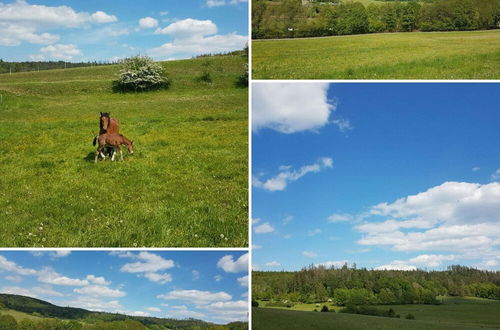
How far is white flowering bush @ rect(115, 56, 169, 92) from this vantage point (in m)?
63.1

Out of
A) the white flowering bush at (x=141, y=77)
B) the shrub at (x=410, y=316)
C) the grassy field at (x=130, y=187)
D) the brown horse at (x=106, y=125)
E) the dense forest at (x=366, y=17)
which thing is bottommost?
the shrub at (x=410, y=316)

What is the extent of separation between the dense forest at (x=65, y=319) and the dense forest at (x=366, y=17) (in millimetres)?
13287

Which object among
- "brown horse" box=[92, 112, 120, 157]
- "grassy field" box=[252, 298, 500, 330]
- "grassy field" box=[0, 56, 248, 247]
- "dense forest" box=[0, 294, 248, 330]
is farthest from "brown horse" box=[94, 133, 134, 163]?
"grassy field" box=[252, 298, 500, 330]

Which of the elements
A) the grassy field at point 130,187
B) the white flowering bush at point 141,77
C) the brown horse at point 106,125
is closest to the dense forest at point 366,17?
the grassy field at point 130,187

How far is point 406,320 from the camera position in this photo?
20.0 m

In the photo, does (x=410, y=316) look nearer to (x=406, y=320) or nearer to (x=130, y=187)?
(x=406, y=320)

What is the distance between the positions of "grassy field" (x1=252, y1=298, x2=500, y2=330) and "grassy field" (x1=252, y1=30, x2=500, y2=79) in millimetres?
9222

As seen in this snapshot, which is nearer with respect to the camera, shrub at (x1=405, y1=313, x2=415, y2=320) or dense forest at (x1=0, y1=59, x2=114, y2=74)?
shrub at (x1=405, y1=313, x2=415, y2=320)

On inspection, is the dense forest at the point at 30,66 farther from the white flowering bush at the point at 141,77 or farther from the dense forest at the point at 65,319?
the dense forest at the point at 65,319

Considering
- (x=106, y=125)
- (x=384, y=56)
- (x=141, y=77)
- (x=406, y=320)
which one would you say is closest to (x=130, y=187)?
(x=106, y=125)

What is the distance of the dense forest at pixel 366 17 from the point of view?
61.2ft

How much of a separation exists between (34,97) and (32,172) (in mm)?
44471

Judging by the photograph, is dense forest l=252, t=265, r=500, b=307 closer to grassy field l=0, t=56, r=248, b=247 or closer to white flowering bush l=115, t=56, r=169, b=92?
grassy field l=0, t=56, r=248, b=247

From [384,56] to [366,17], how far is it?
612cm
